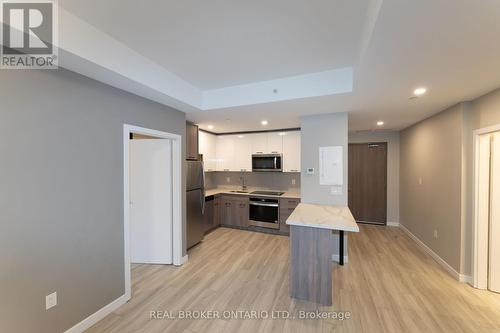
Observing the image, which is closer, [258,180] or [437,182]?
[437,182]

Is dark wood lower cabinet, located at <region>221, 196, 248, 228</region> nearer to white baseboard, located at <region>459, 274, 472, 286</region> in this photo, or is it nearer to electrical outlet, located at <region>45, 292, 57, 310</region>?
electrical outlet, located at <region>45, 292, 57, 310</region>

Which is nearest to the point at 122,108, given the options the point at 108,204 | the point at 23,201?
the point at 108,204

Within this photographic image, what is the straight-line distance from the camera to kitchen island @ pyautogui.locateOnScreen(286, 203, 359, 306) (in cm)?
231

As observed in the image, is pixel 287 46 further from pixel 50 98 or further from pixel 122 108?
pixel 50 98

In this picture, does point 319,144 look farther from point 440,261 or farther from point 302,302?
point 440,261

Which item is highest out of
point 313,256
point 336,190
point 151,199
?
point 336,190

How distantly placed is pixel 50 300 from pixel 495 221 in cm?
476

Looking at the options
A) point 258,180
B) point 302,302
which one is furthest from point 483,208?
point 258,180

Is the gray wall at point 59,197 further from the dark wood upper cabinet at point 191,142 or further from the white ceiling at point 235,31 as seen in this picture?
the dark wood upper cabinet at point 191,142

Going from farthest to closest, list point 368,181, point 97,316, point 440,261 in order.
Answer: point 368,181, point 440,261, point 97,316

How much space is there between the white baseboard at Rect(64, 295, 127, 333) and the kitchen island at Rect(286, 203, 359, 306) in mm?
1951

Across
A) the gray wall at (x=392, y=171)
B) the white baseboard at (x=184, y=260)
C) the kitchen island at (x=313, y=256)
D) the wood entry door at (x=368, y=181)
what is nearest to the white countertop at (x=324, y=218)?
the kitchen island at (x=313, y=256)

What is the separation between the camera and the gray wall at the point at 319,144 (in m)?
3.32

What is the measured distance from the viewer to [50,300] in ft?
5.72
